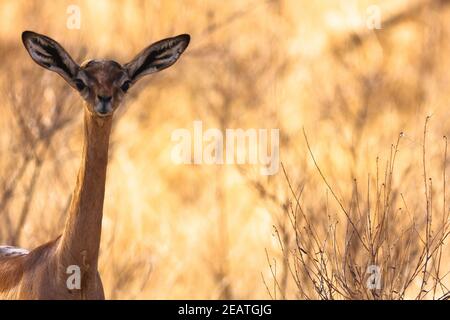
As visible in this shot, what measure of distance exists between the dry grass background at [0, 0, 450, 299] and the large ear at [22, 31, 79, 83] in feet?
18.3

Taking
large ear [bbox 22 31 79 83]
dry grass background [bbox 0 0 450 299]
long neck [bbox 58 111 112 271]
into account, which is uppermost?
dry grass background [bbox 0 0 450 299]

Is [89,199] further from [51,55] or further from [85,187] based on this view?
[51,55]

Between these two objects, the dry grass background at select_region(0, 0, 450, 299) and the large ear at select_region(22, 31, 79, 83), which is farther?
the dry grass background at select_region(0, 0, 450, 299)

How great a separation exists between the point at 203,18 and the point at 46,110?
2.74 metres

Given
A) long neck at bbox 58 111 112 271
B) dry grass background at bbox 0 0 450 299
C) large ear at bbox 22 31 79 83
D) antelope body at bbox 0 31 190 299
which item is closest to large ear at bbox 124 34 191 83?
antelope body at bbox 0 31 190 299

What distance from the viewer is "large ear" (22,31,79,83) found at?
8.07 m

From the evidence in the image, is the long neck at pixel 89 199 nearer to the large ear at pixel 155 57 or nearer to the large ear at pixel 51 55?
the large ear at pixel 51 55

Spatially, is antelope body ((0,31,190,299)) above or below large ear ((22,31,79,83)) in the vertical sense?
below

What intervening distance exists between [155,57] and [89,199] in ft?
3.42

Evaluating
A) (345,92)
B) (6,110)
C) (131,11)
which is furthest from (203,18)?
(6,110)

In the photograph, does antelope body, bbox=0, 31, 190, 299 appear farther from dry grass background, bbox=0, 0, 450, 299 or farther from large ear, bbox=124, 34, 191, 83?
dry grass background, bbox=0, 0, 450, 299

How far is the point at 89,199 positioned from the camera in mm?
7879

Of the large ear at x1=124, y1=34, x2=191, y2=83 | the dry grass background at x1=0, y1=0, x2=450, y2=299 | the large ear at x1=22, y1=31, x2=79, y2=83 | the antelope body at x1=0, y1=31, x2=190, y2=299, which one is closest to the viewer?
the antelope body at x1=0, y1=31, x2=190, y2=299

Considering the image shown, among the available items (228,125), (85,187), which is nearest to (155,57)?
(85,187)
